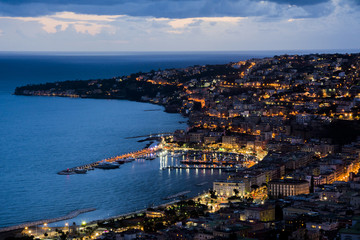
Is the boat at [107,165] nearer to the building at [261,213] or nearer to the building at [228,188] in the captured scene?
the building at [228,188]

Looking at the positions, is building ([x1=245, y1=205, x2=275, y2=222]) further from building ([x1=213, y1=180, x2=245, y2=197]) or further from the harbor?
the harbor

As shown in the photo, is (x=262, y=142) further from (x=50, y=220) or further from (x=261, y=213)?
(x=50, y=220)

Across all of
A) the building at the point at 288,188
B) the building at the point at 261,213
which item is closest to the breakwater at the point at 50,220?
the building at the point at 261,213

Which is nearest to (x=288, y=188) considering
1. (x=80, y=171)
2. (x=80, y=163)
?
(x=80, y=171)

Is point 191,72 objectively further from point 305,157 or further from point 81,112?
point 305,157

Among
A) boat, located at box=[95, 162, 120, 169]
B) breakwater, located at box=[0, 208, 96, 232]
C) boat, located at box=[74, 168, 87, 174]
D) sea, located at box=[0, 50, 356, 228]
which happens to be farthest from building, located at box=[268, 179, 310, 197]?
boat, located at box=[74, 168, 87, 174]

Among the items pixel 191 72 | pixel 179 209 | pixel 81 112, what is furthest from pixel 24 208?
pixel 191 72
